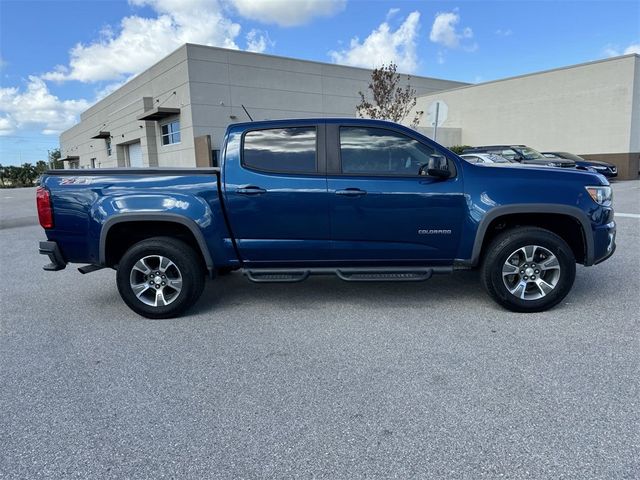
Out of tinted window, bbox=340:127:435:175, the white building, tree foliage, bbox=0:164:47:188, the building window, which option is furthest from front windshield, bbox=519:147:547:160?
tree foliage, bbox=0:164:47:188

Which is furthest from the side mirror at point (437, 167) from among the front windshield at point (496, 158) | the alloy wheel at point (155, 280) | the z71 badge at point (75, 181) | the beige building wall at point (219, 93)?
the beige building wall at point (219, 93)

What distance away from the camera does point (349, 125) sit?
459 cm

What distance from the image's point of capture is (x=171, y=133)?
3538cm

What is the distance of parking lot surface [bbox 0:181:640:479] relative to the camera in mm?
2412

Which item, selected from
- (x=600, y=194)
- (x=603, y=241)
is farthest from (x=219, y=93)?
(x=603, y=241)

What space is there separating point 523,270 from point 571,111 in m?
25.0

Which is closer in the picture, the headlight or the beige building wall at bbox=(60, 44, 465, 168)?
the headlight

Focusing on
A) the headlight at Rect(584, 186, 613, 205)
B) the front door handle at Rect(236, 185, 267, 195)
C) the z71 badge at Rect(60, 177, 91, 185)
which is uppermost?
the z71 badge at Rect(60, 177, 91, 185)

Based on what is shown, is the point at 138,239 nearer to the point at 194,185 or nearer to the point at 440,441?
the point at 194,185

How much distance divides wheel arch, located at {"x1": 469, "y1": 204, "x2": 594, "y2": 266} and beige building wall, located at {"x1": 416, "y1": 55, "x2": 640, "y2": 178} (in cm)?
2329

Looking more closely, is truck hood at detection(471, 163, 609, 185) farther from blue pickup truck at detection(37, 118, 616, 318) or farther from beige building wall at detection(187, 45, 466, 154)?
beige building wall at detection(187, 45, 466, 154)

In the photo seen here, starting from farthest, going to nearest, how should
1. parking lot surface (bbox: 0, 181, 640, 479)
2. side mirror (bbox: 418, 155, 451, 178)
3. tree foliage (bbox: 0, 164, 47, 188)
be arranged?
tree foliage (bbox: 0, 164, 47, 188)
side mirror (bbox: 418, 155, 451, 178)
parking lot surface (bbox: 0, 181, 640, 479)

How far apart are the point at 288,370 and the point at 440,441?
51.1 inches

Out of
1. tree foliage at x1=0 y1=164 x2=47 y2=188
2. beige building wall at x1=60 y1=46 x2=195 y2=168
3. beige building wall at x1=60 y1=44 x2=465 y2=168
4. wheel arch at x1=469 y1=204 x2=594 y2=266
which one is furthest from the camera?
tree foliage at x1=0 y1=164 x2=47 y2=188
